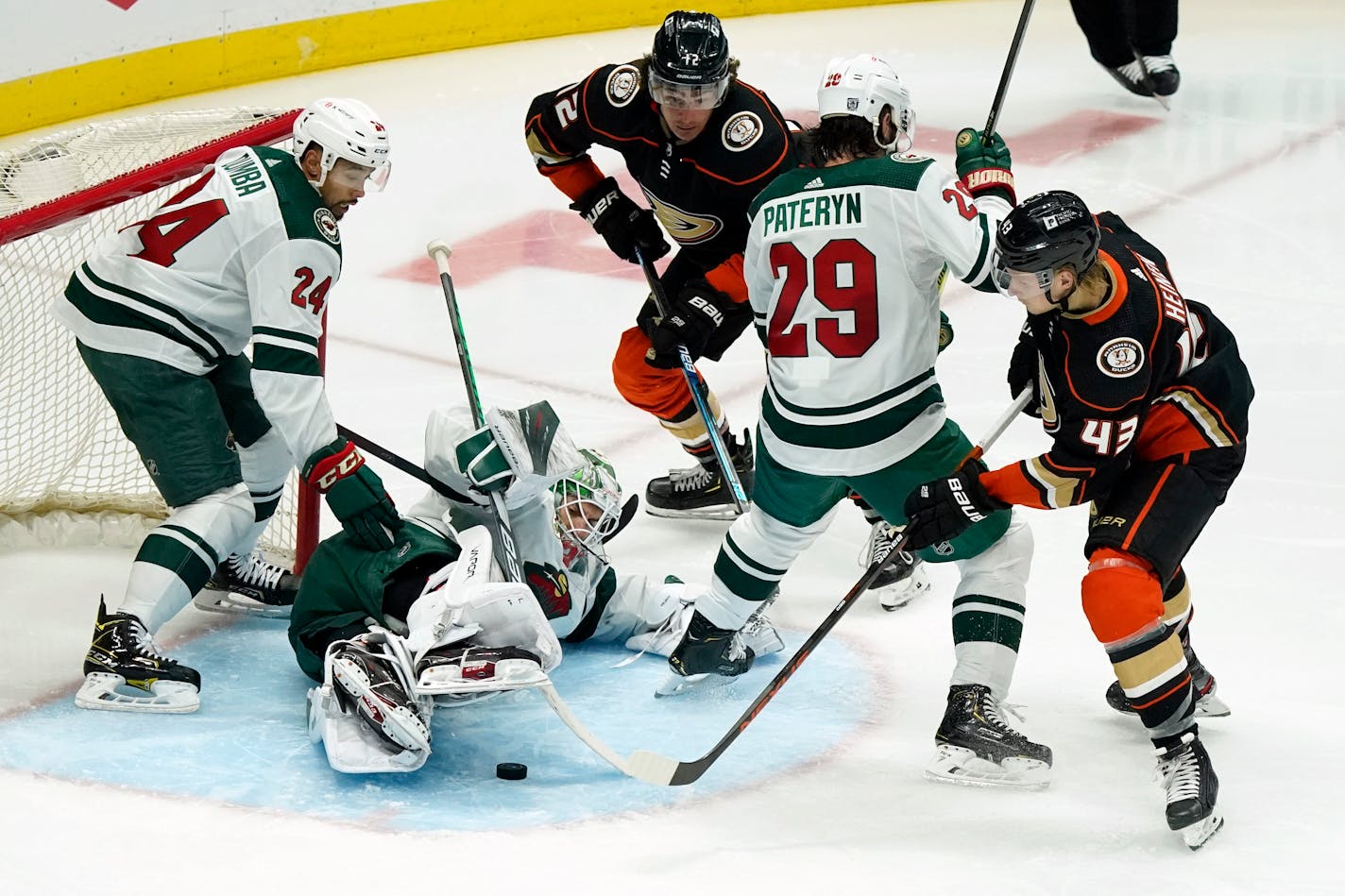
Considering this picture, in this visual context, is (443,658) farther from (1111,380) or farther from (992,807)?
(1111,380)

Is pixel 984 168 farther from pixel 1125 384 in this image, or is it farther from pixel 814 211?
pixel 1125 384

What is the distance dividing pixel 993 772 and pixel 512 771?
30.9 inches

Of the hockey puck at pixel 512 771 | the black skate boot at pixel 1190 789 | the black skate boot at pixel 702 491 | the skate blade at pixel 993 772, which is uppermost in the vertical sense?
the black skate boot at pixel 1190 789

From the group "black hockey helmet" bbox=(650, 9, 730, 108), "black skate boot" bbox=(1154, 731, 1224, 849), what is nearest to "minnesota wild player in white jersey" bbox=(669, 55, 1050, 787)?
"black skate boot" bbox=(1154, 731, 1224, 849)

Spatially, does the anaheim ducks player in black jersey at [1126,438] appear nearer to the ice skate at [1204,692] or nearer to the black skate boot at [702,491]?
the ice skate at [1204,692]

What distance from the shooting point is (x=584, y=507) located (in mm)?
3070

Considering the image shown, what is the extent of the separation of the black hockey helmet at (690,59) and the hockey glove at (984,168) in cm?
53

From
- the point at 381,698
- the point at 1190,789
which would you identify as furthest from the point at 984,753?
the point at 381,698

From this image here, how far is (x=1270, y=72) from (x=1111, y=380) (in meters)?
5.47

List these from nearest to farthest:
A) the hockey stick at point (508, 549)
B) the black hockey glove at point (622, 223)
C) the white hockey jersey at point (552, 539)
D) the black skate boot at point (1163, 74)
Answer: the hockey stick at point (508, 549)
the white hockey jersey at point (552, 539)
the black hockey glove at point (622, 223)
the black skate boot at point (1163, 74)

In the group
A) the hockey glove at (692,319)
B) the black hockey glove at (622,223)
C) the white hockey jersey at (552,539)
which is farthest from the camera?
the black hockey glove at (622,223)

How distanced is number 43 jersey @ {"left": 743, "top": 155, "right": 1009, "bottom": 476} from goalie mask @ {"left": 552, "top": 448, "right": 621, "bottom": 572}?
424mm

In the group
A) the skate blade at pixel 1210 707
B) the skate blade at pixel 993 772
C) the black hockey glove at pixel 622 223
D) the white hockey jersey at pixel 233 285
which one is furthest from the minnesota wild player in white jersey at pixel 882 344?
the black hockey glove at pixel 622 223

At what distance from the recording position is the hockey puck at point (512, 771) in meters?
2.71
